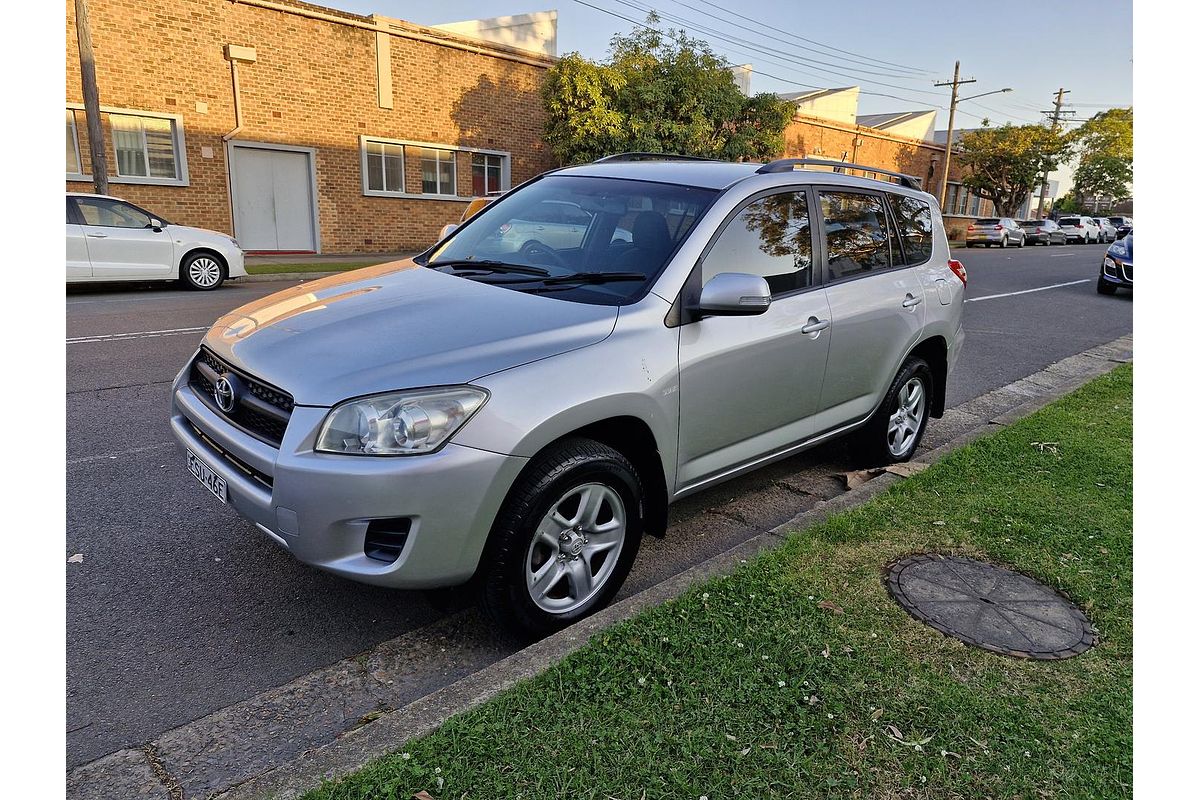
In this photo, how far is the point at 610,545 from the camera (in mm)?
3213

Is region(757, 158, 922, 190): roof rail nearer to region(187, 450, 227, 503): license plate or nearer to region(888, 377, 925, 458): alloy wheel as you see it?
region(888, 377, 925, 458): alloy wheel

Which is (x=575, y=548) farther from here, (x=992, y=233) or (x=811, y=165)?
(x=992, y=233)

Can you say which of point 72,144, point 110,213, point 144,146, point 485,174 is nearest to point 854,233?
point 110,213

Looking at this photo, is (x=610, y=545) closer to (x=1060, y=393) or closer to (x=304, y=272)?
(x=1060, y=393)

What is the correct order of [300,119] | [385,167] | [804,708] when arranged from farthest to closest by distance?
1. [385,167]
2. [300,119]
3. [804,708]

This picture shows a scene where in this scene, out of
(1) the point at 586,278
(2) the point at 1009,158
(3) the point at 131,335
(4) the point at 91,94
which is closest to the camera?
(1) the point at 586,278

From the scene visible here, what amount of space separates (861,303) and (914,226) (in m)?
1.04

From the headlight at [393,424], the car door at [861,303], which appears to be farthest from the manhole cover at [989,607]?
the headlight at [393,424]

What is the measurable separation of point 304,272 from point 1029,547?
14393 millimetres

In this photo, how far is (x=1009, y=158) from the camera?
4297 cm

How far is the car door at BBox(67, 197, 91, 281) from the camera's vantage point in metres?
11.5

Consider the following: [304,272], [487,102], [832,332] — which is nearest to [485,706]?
[832,332]

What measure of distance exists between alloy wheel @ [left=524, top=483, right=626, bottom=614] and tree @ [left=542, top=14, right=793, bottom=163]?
63.4ft

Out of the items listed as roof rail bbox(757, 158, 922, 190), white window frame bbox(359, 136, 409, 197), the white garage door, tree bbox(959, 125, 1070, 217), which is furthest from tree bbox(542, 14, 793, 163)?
tree bbox(959, 125, 1070, 217)
